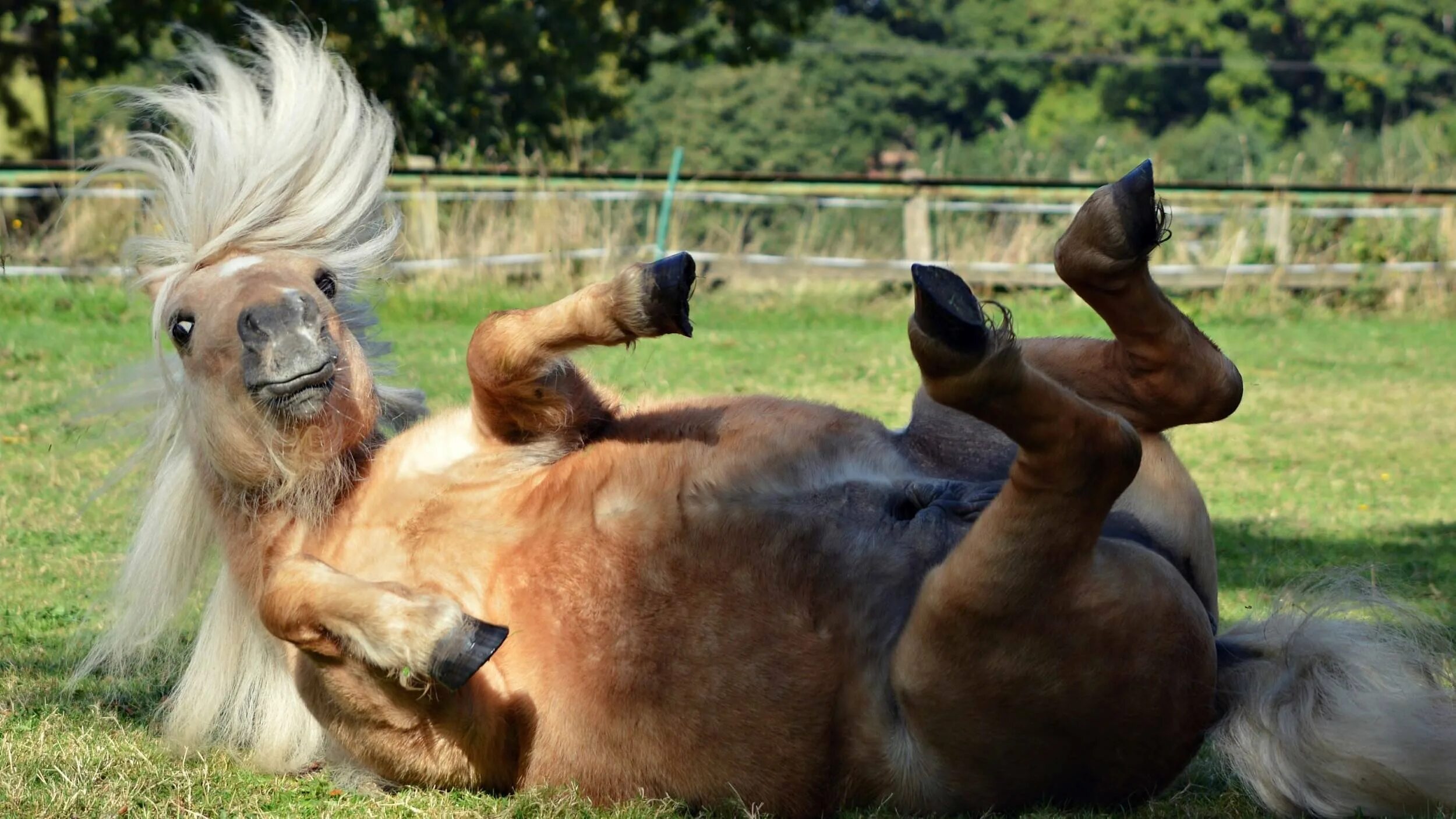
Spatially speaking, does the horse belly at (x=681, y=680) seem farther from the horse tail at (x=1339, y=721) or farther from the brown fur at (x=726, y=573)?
the horse tail at (x=1339, y=721)

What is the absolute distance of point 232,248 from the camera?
356 centimetres

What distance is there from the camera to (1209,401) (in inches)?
130

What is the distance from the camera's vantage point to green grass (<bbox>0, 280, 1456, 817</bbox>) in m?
3.20

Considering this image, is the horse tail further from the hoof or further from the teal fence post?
the teal fence post

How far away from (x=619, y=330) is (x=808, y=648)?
0.85 metres

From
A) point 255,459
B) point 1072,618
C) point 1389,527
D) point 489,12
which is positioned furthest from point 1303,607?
point 489,12

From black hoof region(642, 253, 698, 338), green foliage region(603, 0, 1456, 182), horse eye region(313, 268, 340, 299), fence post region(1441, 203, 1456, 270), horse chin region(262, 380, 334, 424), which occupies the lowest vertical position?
green foliage region(603, 0, 1456, 182)

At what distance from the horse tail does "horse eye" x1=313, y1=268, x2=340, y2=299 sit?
2364mm

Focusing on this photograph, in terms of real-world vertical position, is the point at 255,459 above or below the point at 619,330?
below

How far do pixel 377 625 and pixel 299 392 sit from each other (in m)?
0.63

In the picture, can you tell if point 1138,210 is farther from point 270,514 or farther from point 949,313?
point 270,514

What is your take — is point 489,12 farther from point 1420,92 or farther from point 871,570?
point 1420,92

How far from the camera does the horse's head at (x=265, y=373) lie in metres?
3.13

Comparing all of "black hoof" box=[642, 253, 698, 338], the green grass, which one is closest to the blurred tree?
the green grass
